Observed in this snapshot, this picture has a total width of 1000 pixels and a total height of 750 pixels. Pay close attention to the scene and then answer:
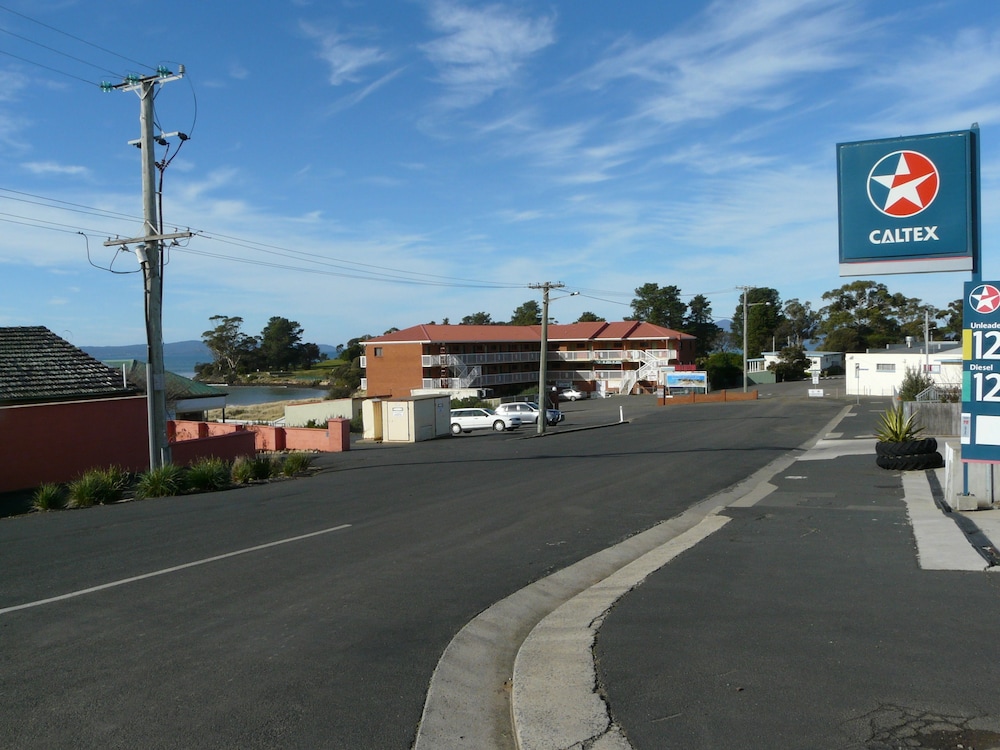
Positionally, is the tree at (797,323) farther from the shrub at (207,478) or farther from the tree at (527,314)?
the shrub at (207,478)

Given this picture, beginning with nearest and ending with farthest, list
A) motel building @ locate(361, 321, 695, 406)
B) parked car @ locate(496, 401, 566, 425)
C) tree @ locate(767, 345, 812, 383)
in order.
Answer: parked car @ locate(496, 401, 566, 425)
motel building @ locate(361, 321, 695, 406)
tree @ locate(767, 345, 812, 383)

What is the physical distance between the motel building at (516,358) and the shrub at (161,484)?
57005 mm

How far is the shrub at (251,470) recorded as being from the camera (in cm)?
2136

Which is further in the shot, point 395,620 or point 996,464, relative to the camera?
point 996,464

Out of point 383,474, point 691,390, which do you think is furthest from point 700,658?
point 691,390

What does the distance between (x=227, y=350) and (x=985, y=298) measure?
5875 inches

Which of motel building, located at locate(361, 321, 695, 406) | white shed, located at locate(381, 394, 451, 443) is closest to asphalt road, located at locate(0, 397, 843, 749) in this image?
white shed, located at locate(381, 394, 451, 443)

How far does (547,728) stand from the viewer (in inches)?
200

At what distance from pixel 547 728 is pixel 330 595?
3789 mm

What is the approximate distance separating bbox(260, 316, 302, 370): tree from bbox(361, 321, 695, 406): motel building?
249 feet

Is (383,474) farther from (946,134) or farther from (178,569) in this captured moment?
(946,134)

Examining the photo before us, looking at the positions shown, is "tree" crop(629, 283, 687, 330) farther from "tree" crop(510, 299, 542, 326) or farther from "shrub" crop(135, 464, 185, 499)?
"shrub" crop(135, 464, 185, 499)

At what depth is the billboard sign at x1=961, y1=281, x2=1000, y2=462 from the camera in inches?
460

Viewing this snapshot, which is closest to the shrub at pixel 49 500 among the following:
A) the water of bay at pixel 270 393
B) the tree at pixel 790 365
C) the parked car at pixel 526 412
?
the parked car at pixel 526 412
